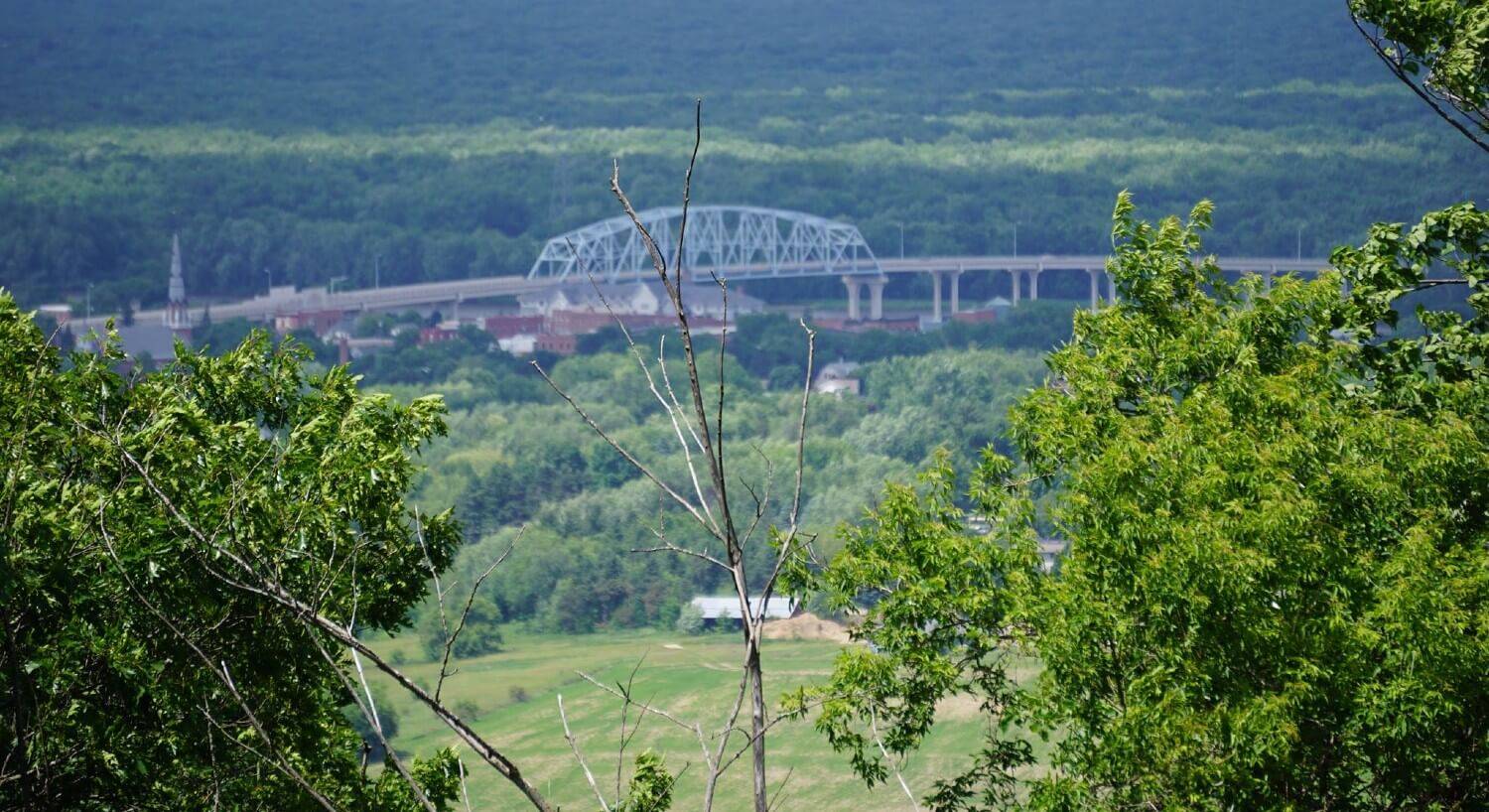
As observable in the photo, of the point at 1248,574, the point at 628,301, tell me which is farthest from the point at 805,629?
the point at 628,301

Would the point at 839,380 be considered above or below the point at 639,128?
below

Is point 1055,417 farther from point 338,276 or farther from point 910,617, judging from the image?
point 338,276

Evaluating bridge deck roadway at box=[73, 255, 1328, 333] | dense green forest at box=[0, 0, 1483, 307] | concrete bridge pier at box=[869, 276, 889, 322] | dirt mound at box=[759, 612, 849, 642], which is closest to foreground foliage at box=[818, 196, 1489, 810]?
dirt mound at box=[759, 612, 849, 642]

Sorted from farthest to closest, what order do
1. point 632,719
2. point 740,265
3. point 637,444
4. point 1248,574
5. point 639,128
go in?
point 639,128
point 740,265
point 637,444
point 632,719
point 1248,574

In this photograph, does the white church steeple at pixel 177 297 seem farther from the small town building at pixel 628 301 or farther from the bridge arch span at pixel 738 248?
the bridge arch span at pixel 738 248

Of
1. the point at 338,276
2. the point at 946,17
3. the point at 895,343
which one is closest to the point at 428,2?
the point at 946,17

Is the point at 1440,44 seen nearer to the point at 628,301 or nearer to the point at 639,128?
the point at 628,301
